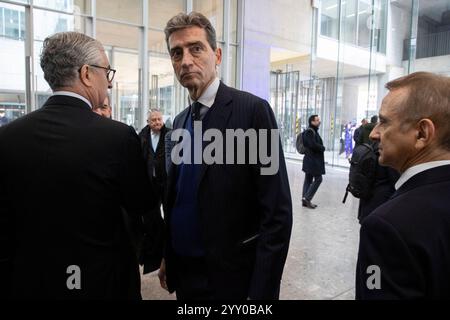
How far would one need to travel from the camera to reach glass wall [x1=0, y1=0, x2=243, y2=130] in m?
6.99

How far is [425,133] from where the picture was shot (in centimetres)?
98

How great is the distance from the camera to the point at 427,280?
849mm

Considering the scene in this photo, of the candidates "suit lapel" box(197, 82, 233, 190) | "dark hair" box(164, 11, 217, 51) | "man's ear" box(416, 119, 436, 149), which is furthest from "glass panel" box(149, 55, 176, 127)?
"man's ear" box(416, 119, 436, 149)

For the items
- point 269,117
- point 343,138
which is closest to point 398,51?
point 343,138

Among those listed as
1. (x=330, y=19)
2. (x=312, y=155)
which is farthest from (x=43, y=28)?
(x=330, y=19)

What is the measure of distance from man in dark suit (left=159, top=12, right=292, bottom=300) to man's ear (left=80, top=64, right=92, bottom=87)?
0.40 m

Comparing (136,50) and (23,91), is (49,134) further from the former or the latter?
(136,50)

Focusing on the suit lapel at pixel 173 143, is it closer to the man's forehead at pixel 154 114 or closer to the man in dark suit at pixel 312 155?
the man's forehead at pixel 154 114

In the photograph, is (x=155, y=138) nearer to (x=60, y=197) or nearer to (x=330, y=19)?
(x=60, y=197)

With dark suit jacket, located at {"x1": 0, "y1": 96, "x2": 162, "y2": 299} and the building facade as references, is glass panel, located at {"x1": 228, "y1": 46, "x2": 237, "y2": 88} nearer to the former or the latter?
the building facade

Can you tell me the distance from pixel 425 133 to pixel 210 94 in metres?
0.89

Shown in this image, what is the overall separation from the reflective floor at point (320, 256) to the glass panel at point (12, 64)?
5.63 m

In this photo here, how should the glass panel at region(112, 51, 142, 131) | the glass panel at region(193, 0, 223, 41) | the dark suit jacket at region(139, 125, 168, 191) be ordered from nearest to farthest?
the dark suit jacket at region(139, 125, 168, 191) → the glass panel at region(112, 51, 142, 131) → the glass panel at region(193, 0, 223, 41)
